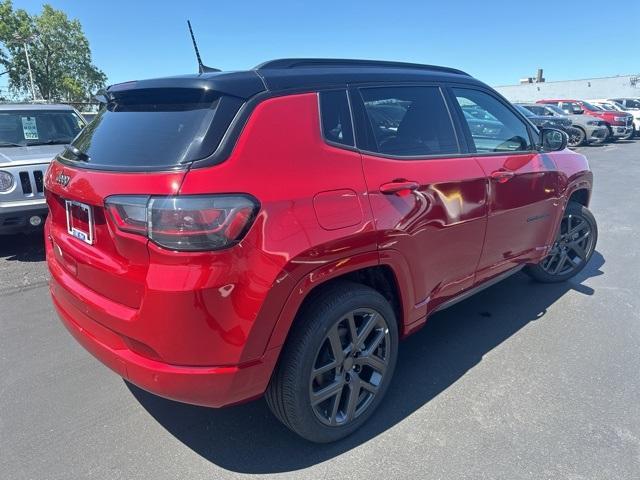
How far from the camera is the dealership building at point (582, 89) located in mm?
39938

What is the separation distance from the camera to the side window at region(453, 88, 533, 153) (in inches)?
125

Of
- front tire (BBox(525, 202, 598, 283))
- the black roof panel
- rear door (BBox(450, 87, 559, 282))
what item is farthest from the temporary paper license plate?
front tire (BBox(525, 202, 598, 283))

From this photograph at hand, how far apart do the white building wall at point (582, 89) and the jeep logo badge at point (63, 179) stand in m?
46.2

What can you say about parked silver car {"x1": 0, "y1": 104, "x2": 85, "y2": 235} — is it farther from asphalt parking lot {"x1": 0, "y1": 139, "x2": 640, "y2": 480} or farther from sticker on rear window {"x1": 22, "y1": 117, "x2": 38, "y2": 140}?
asphalt parking lot {"x1": 0, "y1": 139, "x2": 640, "y2": 480}

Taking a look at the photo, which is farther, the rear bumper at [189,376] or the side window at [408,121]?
the side window at [408,121]

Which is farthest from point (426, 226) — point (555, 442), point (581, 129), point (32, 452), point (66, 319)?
point (581, 129)

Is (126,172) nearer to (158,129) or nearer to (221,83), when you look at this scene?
(158,129)

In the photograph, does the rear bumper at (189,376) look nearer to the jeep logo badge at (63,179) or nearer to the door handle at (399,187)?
the jeep logo badge at (63,179)

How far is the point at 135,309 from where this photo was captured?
1.94 meters

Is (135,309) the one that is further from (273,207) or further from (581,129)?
(581,129)

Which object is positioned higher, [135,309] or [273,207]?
[273,207]

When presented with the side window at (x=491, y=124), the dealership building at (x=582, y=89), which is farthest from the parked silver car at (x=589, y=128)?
the dealership building at (x=582, y=89)

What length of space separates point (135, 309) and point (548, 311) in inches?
134

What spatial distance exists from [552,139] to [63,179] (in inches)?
145
